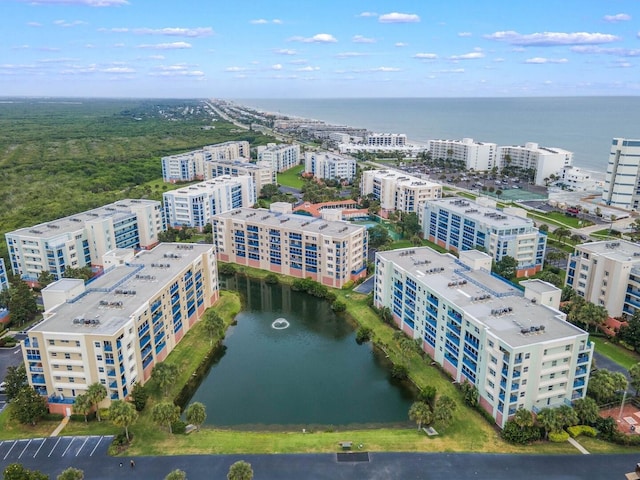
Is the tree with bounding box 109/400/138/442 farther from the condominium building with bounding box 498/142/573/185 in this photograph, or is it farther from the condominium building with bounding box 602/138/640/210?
the condominium building with bounding box 498/142/573/185

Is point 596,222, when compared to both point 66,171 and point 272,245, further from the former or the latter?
point 66,171

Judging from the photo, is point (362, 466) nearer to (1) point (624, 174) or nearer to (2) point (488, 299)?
(2) point (488, 299)

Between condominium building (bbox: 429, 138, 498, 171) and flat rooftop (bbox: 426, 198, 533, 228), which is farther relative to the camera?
condominium building (bbox: 429, 138, 498, 171)

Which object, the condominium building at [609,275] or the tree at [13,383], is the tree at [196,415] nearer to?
the tree at [13,383]

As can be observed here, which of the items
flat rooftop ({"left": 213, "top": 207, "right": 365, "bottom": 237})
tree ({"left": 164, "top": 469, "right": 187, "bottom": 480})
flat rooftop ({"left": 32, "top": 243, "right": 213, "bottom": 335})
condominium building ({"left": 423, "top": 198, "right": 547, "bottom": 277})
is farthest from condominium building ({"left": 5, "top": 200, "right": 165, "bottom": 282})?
condominium building ({"left": 423, "top": 198, "right": 547, "bottom": 277})

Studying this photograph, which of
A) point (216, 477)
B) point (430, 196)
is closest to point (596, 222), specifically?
point (430, 196)

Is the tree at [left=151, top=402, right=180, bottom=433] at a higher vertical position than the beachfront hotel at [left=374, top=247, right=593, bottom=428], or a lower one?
lower

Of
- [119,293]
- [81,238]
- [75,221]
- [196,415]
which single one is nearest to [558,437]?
[196,415]
